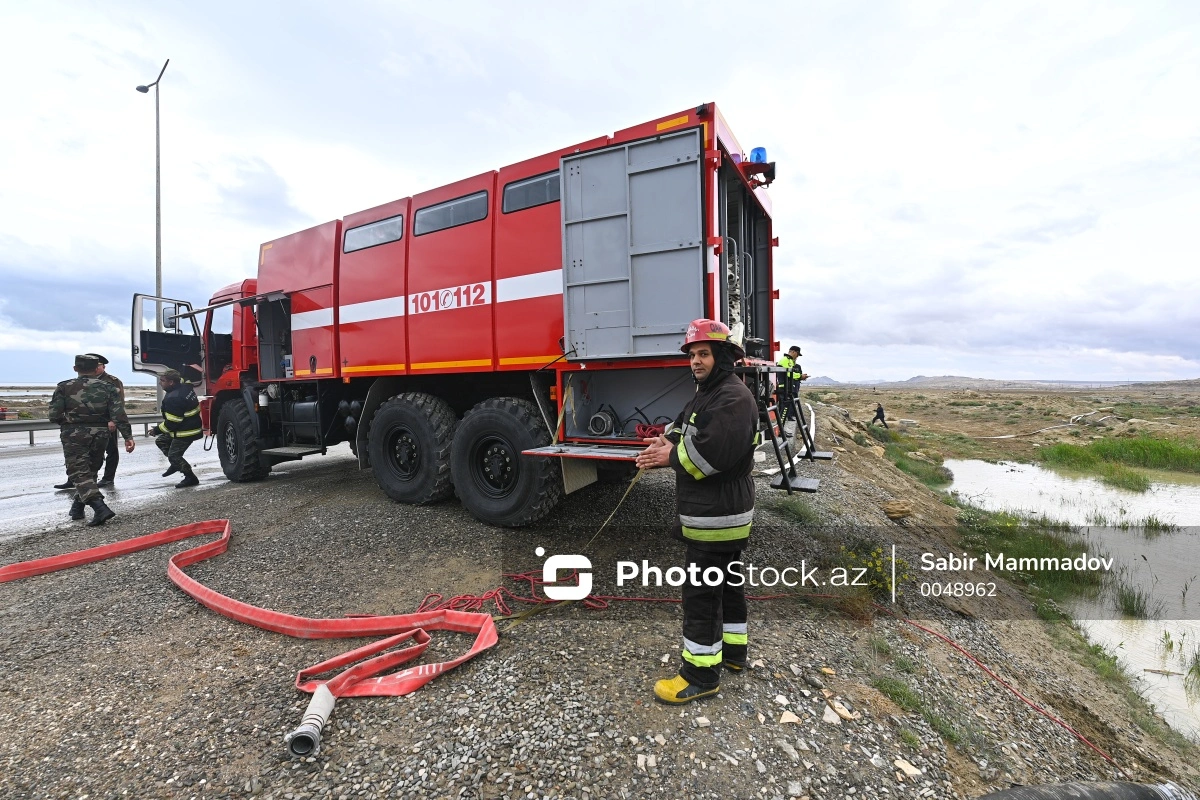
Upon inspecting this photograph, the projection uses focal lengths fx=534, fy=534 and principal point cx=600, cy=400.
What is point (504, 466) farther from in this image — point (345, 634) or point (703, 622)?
point (703, 622)

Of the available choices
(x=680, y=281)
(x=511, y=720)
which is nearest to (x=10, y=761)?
(x=511, y=720)

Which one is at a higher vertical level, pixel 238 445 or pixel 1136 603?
pixel 238 445

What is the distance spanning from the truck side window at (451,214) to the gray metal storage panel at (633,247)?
1.14 metres

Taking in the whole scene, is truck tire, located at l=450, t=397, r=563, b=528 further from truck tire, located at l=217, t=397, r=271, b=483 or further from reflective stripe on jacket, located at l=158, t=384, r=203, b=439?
reflective stripe on jacket, located at l=158, t=384, r=203, b=439

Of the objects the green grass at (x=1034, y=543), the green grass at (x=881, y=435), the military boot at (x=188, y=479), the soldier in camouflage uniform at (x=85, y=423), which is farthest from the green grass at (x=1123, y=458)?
the soldier in camouflage uniform at (x=85, y=423)

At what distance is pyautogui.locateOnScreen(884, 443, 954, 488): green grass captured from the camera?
13.2 m

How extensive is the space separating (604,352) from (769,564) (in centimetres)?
238

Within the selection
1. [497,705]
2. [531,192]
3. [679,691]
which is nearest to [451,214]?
[531,192]

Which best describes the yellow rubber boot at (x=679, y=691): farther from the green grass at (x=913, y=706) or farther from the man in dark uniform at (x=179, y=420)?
the man in dark uniform at (x=179, y=420)

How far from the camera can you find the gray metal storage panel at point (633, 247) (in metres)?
4.16

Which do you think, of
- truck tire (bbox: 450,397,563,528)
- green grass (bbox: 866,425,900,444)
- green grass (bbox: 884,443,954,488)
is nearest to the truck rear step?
truck tire (bbox: 450,397,563,528)

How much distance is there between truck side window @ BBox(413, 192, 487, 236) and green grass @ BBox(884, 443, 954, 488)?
39.5 ft

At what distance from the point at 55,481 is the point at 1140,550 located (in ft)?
56.1

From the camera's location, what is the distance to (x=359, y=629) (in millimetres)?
3312
